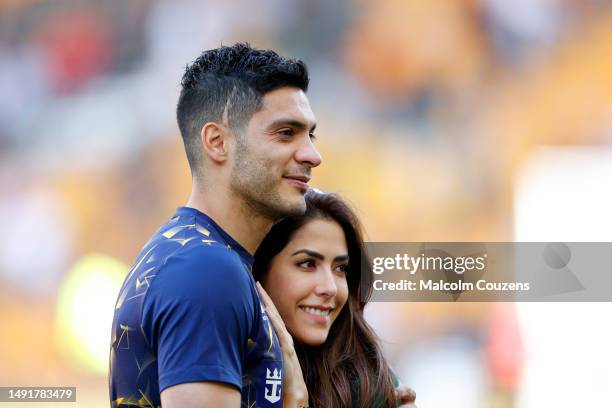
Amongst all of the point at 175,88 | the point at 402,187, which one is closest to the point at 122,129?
the point at 175,88

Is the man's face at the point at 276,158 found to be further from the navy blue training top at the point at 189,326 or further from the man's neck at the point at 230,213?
the navy blue training top at the point at 189,326

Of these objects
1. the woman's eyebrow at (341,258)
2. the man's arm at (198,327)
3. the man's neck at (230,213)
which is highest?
the woman's eyebrow at (341,258)

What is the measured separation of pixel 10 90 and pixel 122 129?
23.0 inches

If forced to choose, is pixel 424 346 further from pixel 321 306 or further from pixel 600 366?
pixel 321 306

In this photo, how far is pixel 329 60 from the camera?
4.23 metres

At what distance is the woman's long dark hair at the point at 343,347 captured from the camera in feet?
9.06

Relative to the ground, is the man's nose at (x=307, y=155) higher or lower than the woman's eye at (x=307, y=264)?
higher

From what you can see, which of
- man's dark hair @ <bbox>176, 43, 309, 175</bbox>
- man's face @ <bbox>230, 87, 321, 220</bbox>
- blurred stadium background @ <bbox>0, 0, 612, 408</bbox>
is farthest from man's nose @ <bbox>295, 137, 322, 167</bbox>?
blurred stadium background @ <bbox>0, 0, 612, 408</bbox>

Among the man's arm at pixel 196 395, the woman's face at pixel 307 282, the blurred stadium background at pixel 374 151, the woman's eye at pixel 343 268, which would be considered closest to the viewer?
the man's arm at pixel 196 395

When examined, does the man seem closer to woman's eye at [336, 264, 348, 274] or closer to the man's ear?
the man's ear

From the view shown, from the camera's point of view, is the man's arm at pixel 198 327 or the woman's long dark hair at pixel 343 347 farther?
the woman's long dark hair at pixel 343 347

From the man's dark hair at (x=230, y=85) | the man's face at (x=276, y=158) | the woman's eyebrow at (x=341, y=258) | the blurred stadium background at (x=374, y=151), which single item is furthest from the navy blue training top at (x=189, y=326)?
the blurred stadium background at (x=374, y=151)

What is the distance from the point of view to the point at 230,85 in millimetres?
2152

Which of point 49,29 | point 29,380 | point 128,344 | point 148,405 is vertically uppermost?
point 49,29
